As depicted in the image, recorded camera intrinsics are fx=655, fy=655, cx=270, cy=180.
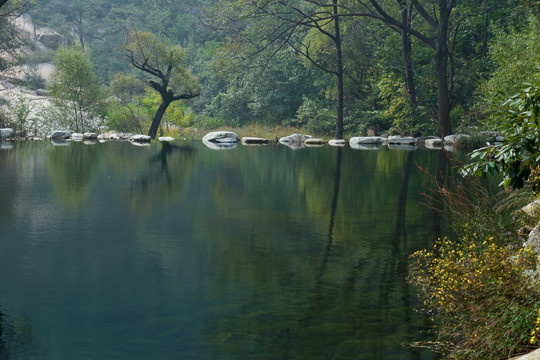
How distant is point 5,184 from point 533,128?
1336 centimetres

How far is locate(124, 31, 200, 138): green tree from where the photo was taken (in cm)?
4109

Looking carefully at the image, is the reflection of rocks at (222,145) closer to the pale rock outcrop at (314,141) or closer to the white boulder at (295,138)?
Result: the white boulder at (295,138)

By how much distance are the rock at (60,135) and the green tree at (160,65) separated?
562 centimetres

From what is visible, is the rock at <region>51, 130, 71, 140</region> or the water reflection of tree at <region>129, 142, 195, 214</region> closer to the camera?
the water reflection of tree at <region>129, 142, 195, 214</region>

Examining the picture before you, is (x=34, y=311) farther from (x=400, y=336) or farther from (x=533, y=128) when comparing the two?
(x=533, y=128)

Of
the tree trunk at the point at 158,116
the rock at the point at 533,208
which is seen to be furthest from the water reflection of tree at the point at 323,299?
the tree trunk at the point at 158,116

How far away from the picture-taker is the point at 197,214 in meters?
11.8

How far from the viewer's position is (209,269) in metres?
7.94

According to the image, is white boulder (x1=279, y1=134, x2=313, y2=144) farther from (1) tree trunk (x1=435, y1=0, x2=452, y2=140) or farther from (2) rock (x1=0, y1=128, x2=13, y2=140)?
(2) rock (x1=0, y1=128, x2=13, y2=140)

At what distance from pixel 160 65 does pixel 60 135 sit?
26.2 feet

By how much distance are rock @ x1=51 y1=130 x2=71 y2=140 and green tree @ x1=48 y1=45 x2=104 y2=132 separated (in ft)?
9.93

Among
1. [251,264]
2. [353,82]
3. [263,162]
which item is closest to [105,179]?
[263,162]

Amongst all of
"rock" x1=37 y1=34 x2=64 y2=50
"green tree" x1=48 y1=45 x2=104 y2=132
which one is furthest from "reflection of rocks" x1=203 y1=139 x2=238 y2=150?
"rock" x1=37 y1=34 x2=64 y2=50

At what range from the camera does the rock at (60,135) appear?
38.6 meters
